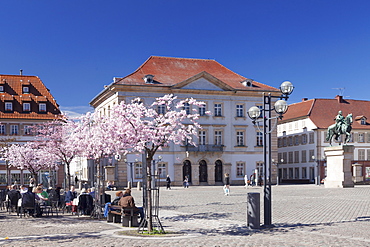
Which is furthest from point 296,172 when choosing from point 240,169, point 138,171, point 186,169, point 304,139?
point 138,171

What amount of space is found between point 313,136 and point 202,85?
18810 millimetres

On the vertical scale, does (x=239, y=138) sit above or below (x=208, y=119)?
below

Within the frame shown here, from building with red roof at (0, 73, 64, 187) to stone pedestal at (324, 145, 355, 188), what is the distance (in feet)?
94.2

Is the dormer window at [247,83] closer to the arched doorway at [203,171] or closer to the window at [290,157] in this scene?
the arched doorway at [203,171]

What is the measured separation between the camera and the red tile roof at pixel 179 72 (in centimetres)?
5934

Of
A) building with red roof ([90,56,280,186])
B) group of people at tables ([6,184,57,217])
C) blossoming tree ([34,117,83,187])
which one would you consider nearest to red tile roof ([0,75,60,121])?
building with red roof ([90,56,280,186])

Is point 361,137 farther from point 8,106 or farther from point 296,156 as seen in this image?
point 8,106

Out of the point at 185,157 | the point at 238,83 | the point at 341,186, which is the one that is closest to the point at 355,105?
the point at 238,83

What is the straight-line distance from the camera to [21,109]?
58.7 metres

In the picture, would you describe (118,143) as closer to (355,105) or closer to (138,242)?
(138,242)

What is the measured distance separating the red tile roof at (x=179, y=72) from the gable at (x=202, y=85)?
61.5 inches

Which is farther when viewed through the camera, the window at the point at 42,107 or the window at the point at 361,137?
the window at the point at 361,137

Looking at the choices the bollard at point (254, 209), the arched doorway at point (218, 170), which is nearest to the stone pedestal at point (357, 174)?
the arched doorway at point (218, 170)

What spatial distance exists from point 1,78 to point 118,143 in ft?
156
